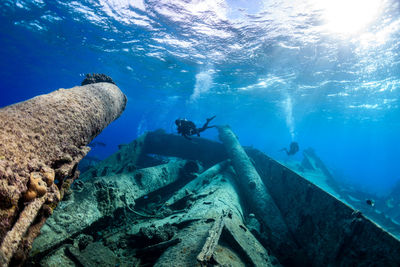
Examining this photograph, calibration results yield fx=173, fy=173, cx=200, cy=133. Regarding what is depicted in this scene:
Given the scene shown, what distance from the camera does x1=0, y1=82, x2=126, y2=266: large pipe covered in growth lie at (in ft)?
3.91

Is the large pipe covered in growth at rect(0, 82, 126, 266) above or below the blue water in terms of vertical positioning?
below

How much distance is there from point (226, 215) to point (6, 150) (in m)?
3.57

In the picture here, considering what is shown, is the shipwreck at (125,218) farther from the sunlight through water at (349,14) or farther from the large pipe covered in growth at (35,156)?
the sunlight through water at (349,14)

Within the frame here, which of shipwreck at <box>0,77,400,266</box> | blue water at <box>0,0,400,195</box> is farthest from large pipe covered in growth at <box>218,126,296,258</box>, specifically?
blue water at <box>0,0,400,195</box>

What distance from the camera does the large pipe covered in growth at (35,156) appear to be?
1192mm

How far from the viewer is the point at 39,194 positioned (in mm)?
1388

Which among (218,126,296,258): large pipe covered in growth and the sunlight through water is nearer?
(218,126,296,258): large pipe covered in growth

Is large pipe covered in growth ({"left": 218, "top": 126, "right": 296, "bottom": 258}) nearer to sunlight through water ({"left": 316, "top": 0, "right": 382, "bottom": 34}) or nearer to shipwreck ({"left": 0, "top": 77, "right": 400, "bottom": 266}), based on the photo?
shipwreck ({"left": 0, "top": 77, "right": 400, "bottom": 266})

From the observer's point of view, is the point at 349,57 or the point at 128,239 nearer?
the point at 128,239

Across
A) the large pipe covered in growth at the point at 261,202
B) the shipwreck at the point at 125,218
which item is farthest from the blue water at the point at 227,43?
the shipwreck at the point at 125,218

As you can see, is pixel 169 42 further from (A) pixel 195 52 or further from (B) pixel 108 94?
(B) pixel 108 94

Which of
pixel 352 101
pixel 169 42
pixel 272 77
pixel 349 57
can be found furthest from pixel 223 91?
pixel 352 101

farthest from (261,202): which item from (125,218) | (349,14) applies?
(349,14)

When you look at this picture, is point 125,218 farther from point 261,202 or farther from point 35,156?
point 261,202
